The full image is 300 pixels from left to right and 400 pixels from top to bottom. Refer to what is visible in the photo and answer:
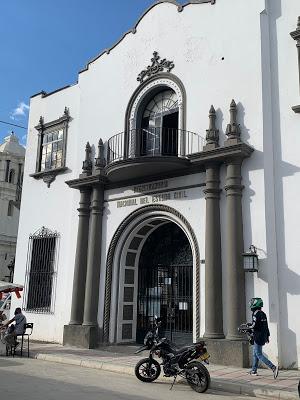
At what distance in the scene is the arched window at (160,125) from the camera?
1433cm

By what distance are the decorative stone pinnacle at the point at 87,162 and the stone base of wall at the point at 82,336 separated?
16.0 feet

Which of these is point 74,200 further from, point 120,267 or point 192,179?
point 192,179

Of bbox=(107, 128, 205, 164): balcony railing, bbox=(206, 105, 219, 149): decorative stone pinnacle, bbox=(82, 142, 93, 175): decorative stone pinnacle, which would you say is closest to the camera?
bbox=(206, 105, 219, 149): decorative stone pinnacle

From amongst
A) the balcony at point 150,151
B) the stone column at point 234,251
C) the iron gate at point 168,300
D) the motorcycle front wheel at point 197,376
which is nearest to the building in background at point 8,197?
the balcony at point 150,151

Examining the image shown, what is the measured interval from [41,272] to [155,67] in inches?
313

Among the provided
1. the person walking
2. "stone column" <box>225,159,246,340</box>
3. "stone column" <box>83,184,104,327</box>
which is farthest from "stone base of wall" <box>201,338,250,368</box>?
"stone column" <box>83,184,104,327</box>

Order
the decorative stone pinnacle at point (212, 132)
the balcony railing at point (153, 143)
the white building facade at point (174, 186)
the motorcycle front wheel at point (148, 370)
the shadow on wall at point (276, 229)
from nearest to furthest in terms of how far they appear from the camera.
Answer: the motorcycle front wheel at point (148, 370)
the shadow on wall at point (276, 229)
the white building facade at point (174, 186)
the decorative stone pinnacle at point (212, 132)
the balcony railing at point (153, 143)

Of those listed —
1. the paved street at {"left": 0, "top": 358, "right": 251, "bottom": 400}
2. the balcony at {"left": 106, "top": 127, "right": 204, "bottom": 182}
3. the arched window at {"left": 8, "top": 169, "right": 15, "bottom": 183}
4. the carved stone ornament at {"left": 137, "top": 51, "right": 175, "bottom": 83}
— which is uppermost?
the arched window at {"left": 8, "top": 169, "right": 15, "bottom": 183}

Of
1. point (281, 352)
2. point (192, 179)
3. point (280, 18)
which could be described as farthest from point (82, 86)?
point (281, 352)

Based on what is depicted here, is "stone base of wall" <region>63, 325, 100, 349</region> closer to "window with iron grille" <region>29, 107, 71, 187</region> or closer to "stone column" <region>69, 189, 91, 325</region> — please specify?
"stone column" <region>69, 189, 91, 325</region>

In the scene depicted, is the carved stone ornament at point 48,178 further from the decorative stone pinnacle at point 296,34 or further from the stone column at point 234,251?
the decorative stone pinnacle at point 296,34

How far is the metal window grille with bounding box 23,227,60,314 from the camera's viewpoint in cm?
1630

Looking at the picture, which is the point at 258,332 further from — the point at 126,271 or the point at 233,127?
the point at 126,271

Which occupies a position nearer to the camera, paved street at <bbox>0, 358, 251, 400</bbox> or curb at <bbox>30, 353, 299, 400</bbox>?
paved street at <bbox>0, 358, 251, 400</bbox>
